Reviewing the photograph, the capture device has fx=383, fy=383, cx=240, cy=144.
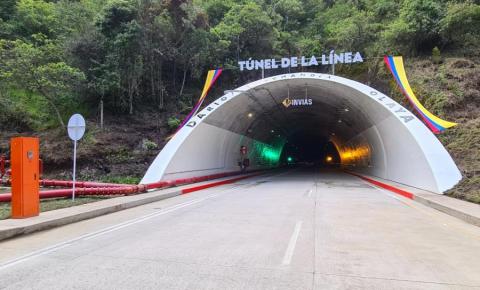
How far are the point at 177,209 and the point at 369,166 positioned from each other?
69.7 ft

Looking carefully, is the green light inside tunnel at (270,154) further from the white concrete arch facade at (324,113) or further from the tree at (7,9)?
the tree at (7,9)

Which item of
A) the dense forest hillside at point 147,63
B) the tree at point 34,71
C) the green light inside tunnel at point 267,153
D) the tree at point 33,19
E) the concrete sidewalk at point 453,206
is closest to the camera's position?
the concrete sidewalk at point 453,206

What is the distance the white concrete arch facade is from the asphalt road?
5.71 m

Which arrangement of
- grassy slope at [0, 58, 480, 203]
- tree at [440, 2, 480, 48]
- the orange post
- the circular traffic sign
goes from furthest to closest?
1. tree at [440, 2, 480, 48]
2. grassy slope at [0, 58, 480, 203]
3. the circular traffic sign
4. the orange post

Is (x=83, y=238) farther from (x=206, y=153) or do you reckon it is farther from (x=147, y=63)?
(x=147, y=63)

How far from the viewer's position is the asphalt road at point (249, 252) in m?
4.96

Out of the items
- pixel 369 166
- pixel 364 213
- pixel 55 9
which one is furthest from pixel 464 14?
pixel 55 9

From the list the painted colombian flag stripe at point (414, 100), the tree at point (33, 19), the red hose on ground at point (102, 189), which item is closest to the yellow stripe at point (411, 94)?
the painted colombian flag stripe at point (414, 100)

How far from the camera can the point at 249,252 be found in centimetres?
642

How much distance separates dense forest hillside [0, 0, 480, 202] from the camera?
23.6m

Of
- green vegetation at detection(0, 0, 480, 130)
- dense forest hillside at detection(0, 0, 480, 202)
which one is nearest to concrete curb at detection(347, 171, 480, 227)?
dense forest hillside at detection(0, 0, 480, 202)

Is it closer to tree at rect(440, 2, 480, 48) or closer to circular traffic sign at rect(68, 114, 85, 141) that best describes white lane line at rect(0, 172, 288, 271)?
circular traffic sign at rect(68, 114, 85, 141)

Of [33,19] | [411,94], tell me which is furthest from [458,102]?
[33,19]

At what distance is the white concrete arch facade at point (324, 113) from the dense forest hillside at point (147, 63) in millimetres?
3211
